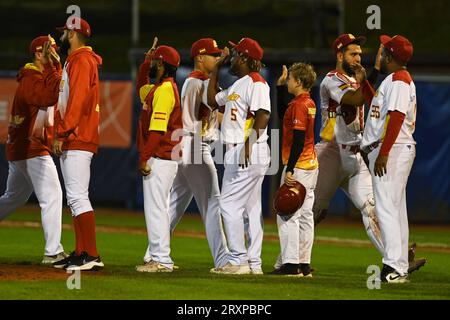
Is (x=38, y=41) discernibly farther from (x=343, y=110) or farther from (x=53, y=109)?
(x=343, y=110)

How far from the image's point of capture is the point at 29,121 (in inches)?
429

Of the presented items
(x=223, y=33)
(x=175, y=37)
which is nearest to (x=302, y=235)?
(x=223, y=33)

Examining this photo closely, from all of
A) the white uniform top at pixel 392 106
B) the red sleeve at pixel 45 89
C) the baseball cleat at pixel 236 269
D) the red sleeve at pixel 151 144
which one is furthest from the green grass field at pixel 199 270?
the red sleeve at pixel 45 89

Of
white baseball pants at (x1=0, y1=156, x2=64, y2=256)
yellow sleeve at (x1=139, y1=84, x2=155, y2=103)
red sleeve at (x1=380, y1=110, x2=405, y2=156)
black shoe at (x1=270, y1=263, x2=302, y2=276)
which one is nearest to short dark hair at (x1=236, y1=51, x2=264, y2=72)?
yellow sleeve at (x1=139, y1=84, x2=155, y2=103)

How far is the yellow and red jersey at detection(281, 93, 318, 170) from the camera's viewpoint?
9758mm

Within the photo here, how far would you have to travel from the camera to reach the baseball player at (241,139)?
989 centimetres

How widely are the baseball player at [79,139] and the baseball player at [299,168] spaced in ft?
5.68

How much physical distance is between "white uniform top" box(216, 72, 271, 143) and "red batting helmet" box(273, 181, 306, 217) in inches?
21.2

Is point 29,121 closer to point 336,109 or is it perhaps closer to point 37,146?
point 37,146

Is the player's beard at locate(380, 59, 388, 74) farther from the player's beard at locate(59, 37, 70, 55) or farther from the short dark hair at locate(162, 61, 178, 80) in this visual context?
the player's beard at locate(59, 37, 70, 55)

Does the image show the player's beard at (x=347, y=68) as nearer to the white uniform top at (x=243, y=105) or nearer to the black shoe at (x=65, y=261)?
the white uniform top at (x=243, y=105)

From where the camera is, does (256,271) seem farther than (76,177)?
Yes

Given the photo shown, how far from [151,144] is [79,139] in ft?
2.14

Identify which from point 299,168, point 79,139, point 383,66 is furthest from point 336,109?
point 79,139
